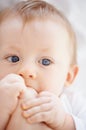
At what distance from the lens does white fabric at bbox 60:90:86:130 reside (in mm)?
1390

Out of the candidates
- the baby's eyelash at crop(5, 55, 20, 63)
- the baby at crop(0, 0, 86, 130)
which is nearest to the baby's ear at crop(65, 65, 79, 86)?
the baby at crop(0, 0, 86, 130)

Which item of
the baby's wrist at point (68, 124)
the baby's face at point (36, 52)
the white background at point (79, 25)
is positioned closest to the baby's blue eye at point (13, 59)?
the baby's face at point (36, 52)

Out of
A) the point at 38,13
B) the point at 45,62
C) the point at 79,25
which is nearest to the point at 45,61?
the point at 45,62

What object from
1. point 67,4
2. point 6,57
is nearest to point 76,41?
point 67,4

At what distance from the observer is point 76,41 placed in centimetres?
160

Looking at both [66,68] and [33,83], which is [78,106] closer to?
[66,68]

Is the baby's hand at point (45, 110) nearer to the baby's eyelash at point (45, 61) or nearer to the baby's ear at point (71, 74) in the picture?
the baby's eyelash at point (45, 61)

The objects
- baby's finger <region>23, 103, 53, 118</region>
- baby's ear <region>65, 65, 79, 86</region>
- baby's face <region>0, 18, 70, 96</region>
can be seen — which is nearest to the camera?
baby's finger <region>23, 103, 53, 118</region>

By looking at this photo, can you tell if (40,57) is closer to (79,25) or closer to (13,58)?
(13,58)

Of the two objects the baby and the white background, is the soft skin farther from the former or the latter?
the white background

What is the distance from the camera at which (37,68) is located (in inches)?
53.2

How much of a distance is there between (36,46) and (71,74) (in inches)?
9.0

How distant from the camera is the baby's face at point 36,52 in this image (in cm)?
135

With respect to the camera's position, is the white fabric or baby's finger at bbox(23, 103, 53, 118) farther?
the white fabric
